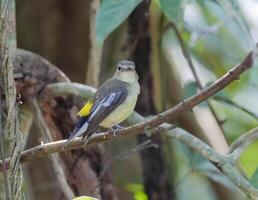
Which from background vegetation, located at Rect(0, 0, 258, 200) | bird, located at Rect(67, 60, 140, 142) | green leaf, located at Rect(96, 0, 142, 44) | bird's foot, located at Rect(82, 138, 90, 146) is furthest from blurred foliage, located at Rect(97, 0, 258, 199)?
bird's foot, located at Rect(82, 138, 90, 146)

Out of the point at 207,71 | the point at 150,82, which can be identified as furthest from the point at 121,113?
the point at 207,71

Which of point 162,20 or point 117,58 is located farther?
point 117,58

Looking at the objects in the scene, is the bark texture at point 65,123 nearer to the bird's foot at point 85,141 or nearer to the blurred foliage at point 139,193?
the blurred foliage at point 139,193

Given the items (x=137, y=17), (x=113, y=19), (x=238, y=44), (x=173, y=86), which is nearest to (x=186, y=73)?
(x=173, y=86)

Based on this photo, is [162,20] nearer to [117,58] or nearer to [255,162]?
[117,58]

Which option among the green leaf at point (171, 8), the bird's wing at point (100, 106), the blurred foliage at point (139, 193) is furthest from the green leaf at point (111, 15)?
the blurred foliage at point (139, 193)

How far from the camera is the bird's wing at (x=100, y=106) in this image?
6.72 feet

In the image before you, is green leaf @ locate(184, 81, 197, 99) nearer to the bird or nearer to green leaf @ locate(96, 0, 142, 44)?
the bird

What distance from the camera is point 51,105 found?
262 cm

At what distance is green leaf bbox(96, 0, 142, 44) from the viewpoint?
78.1 inches

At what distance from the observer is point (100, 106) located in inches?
85.1

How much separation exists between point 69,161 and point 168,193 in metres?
0.47

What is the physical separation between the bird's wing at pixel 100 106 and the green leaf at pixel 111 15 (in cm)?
22

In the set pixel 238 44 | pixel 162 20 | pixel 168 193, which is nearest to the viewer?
pixel 168 193
